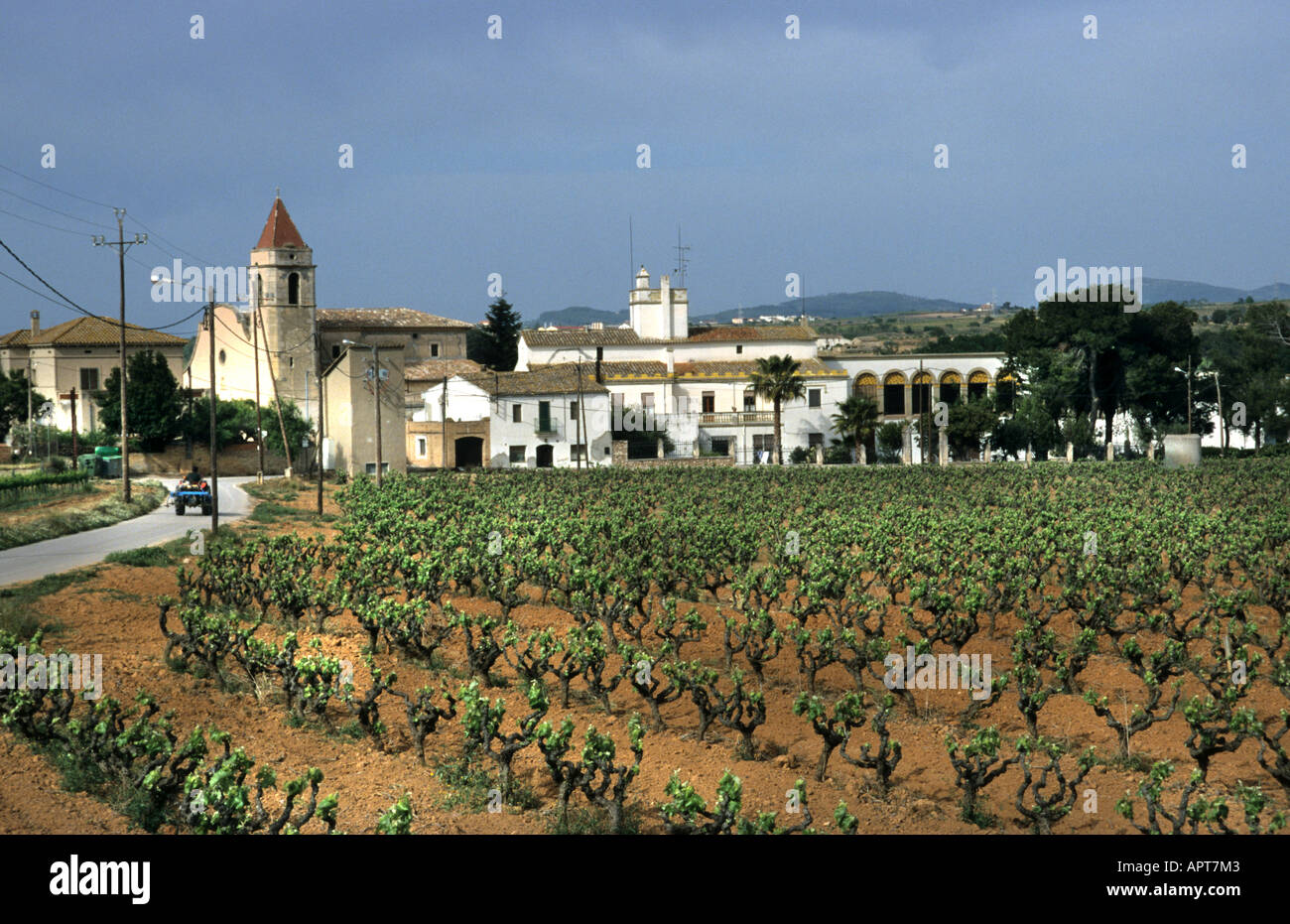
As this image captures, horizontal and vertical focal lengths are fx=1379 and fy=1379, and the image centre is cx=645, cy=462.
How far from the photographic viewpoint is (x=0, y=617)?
18266 millimetres

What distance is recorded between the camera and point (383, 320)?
279 ft

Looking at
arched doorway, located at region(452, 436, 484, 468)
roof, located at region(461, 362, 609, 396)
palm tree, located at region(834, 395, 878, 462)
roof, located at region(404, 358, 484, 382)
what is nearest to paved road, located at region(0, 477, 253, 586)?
arched doorway, located at region(452, 436, 484, 468)

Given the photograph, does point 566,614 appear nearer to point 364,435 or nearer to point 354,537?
point 354,537

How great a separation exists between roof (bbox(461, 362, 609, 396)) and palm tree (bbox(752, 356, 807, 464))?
27.3ft

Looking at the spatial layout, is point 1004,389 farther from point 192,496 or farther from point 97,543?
point 97,543

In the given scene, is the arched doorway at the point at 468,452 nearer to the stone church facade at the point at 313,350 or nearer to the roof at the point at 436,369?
the stone church facade at the point at 313,350

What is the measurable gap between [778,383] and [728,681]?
2123 inches

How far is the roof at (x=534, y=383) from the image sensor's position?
6925 centimetres

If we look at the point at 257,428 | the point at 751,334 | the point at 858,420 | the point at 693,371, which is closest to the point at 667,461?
the point at 858,420

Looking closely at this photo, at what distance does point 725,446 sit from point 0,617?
60419 mm

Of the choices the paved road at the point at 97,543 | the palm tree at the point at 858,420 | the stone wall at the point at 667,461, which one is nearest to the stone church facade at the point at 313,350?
the stone wall at the point at 667,461

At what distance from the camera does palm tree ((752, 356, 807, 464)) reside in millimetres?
71812
